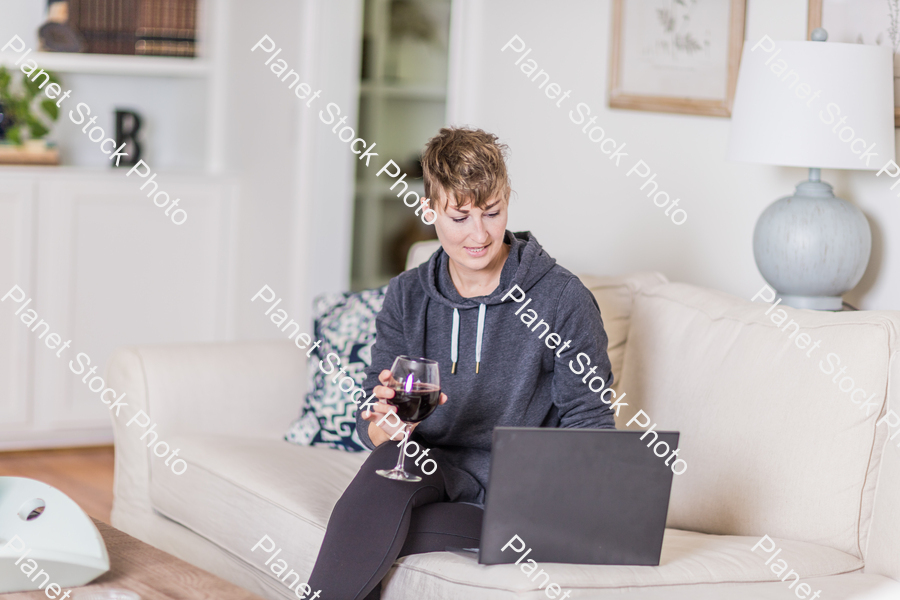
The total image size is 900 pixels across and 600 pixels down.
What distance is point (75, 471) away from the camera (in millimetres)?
3289

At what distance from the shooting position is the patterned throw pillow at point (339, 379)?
2277mm

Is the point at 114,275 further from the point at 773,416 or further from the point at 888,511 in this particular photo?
the point at 888,511

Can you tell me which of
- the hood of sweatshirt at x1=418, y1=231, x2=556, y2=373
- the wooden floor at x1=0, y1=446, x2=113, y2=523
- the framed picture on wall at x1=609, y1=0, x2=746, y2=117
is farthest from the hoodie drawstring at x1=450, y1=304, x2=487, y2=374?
the wooden floor at x1=0, y1=446, x2=113, y2=523

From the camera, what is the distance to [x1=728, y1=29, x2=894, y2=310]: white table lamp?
1886mm

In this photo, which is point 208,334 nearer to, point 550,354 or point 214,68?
point 214,68

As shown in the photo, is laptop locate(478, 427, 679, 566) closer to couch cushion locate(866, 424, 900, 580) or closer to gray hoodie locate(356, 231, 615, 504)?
gray hoodie locate(356, 231, 615, 504)

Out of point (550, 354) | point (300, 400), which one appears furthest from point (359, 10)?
point (550, 354)

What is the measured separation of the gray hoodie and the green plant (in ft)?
7.04

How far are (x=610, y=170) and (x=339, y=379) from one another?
1.03 metres

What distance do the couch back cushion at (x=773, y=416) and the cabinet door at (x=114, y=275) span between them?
2.12 meters

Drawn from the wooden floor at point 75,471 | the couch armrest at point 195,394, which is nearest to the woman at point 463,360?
the couch armrest at point 195,394

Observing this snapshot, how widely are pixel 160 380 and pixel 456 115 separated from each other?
1498mm

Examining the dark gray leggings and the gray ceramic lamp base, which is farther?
the gray ceramic lamp base

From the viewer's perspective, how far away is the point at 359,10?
3.85m
